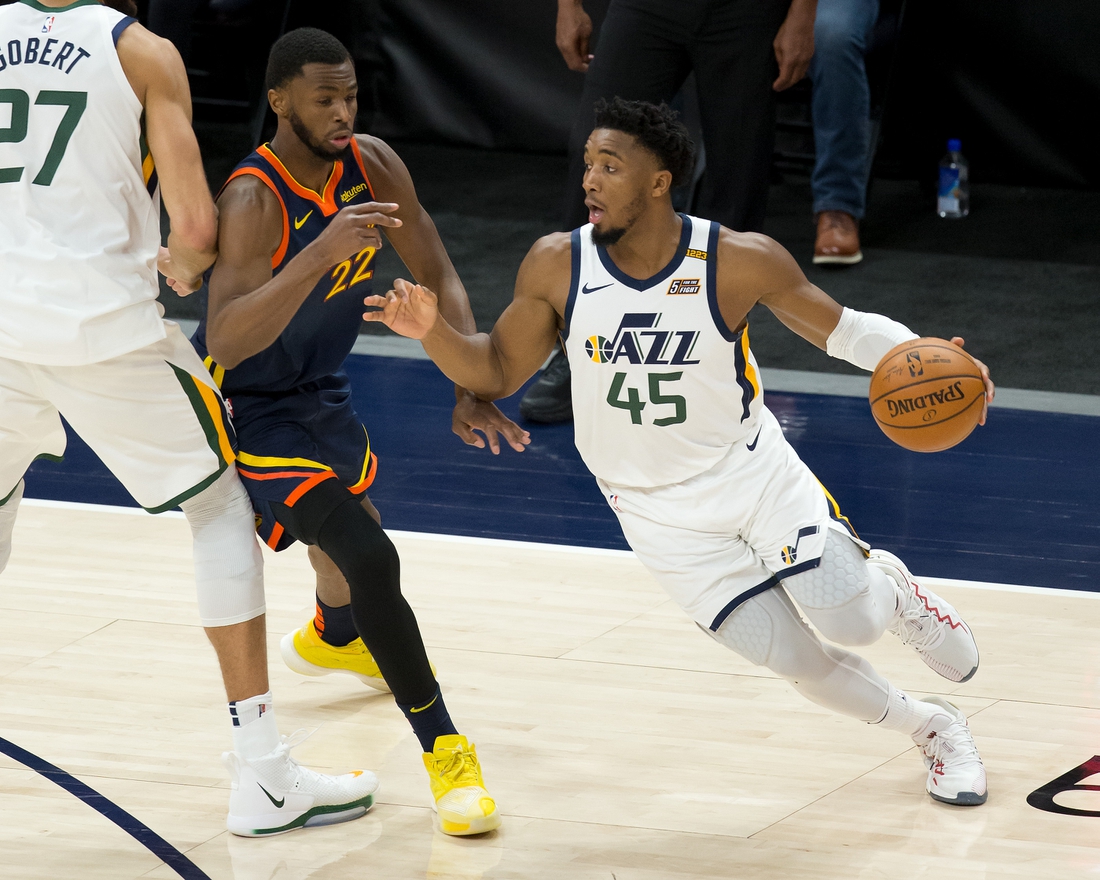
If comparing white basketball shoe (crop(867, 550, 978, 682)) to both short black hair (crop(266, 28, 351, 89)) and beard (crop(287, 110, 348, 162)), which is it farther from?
short black hair (crop(266, 28, 351, 89))

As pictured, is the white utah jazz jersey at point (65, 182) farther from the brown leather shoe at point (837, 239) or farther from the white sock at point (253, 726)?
the brown leather shoe at point (837, 239)

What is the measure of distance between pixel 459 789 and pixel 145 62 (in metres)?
1.60

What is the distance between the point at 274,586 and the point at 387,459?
118 cm

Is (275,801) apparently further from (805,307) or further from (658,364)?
(805,307)

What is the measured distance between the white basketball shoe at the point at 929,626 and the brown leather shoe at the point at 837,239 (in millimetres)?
4367

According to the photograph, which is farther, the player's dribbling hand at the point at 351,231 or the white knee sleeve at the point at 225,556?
the white knee sleeve at the point at 225,556

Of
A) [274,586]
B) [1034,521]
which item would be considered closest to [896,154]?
[1034,521]

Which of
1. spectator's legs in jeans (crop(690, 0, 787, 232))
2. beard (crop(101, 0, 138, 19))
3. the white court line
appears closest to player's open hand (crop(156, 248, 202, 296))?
beard (crop(101, 0, 138, 19))

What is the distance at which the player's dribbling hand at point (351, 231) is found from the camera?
10.3 feet

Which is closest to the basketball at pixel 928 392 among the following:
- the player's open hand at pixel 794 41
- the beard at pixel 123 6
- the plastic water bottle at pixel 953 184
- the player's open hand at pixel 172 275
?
the player's open hand at pixel 172 275

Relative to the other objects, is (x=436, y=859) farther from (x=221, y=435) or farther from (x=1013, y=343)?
(x=1013, y=343)

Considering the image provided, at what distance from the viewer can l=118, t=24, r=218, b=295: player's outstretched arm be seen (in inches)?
120

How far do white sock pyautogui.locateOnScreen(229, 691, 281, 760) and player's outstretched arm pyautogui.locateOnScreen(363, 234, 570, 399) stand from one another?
0.80 meters

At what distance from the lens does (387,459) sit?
5.75 m
